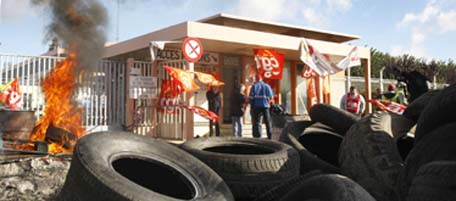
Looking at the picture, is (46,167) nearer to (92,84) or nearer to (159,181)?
(159,181)

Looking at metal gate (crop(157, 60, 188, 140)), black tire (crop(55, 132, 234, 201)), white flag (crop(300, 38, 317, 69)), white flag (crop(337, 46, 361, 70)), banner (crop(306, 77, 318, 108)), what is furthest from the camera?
banner (crop(306, 77, 318, 108))

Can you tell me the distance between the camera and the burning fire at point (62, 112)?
762cm

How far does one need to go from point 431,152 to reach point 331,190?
58.4 inches

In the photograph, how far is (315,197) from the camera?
2.72m

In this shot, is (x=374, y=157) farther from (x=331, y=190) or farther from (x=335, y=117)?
(x=335, y=117)

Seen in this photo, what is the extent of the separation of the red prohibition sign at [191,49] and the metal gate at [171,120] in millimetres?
1259

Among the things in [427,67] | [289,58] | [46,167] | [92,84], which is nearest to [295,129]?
[46,167]

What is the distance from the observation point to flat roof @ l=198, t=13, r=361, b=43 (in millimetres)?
19062

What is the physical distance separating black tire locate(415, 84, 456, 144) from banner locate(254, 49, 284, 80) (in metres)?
12.7

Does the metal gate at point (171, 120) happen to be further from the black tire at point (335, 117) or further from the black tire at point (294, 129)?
the black tire at point (335, 117)

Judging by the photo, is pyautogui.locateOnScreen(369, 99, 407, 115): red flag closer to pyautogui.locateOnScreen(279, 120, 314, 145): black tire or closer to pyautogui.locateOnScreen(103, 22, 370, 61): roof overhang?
pyautogui.locateOnScreen(103, 22, 370, 61): roof overhang

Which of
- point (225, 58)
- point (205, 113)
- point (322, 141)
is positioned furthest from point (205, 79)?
point (322, 141)

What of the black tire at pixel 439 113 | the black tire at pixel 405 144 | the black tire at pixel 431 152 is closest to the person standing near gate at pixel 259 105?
the black tire at pixel 405 144

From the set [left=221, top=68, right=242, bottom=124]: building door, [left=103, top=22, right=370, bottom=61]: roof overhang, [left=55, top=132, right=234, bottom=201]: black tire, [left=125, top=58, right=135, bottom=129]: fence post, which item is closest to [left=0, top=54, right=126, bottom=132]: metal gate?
[left=125, top=58, right=135, bottom=129]: fence post
